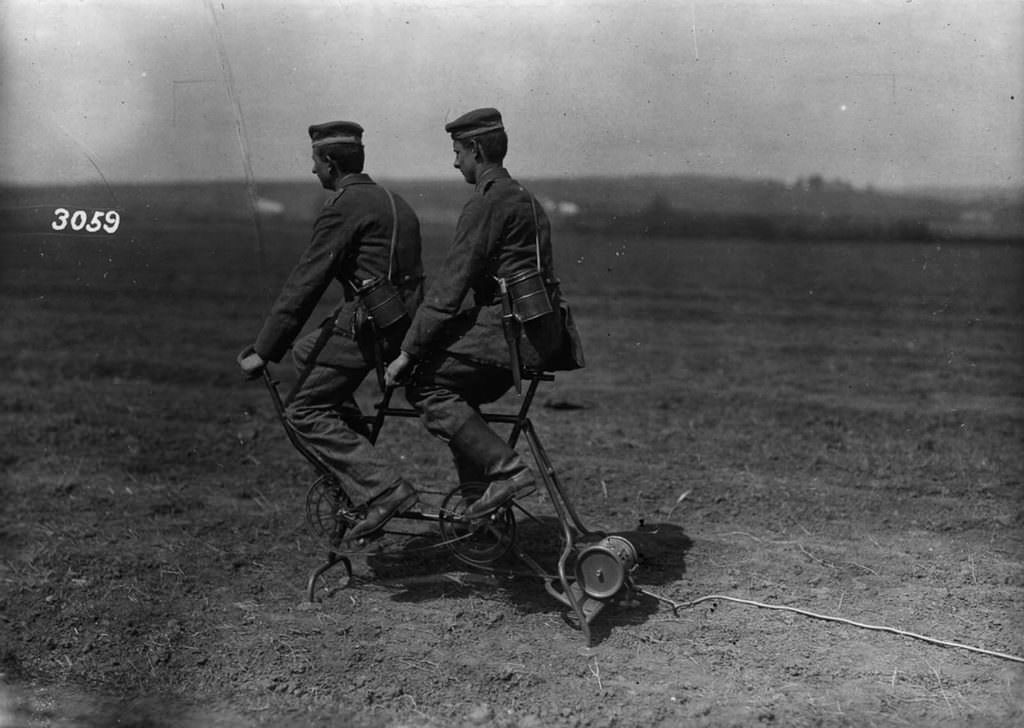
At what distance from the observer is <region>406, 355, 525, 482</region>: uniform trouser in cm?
503

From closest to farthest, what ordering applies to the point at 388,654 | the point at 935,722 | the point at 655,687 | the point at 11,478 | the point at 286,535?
the point at 935,722, the point at 655,687, the point at 388,654, the point at 286,535, the point at 11,478

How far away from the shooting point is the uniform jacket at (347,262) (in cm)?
513

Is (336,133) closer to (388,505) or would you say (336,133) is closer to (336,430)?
(336,430)

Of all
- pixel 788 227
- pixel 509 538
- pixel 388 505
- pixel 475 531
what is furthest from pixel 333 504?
pixel 788 227

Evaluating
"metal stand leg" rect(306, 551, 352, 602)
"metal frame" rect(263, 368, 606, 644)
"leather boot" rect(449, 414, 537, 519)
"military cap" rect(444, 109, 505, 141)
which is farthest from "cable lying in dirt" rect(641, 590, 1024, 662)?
"military cap" rect(444, 109, 505, 141)

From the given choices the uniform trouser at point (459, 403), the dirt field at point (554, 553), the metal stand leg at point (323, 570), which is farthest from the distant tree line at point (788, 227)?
the uniform trouser at point (459, 403)

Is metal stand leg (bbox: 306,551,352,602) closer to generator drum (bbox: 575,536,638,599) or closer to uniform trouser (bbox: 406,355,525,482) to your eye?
uniform trouser (bbox: 406,355,525,482)

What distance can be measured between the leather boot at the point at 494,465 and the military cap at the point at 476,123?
133 cm

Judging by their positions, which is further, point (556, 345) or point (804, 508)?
point (804, 508)

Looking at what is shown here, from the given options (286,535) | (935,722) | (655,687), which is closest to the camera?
(935,722)

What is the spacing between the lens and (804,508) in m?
7.06

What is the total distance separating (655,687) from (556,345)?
159cm

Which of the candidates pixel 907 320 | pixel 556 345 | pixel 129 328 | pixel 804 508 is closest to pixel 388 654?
pixel 556 345

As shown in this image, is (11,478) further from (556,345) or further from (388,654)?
(556,345)
